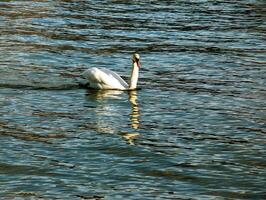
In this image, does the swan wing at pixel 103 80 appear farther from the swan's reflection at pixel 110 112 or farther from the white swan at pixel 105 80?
the swan's reflection at pixel 110 112

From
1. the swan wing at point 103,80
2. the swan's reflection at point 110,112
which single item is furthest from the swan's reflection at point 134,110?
the swan wing at point 103,80

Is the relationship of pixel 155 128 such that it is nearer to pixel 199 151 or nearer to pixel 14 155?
pixel 199 151

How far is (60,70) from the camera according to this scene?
28844 millimetres

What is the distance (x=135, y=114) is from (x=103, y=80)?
3.71 metres

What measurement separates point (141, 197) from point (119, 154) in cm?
318

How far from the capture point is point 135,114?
2181cm

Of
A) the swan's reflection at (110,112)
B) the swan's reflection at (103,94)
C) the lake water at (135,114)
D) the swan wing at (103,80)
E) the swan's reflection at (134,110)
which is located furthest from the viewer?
the swan wing at (103,80)

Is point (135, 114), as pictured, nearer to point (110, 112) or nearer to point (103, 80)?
point (110, 112)

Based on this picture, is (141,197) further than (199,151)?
No

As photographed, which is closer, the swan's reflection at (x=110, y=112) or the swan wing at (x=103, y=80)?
the swan's reflection at (x=110, y=112)

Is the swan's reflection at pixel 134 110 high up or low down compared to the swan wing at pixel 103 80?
down

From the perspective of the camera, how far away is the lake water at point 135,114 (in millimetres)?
15250

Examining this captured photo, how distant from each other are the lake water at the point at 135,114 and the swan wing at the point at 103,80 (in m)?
0.28

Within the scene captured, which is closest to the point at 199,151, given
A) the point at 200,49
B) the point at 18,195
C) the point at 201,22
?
the point at 18,195
